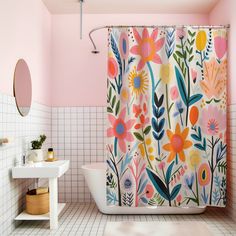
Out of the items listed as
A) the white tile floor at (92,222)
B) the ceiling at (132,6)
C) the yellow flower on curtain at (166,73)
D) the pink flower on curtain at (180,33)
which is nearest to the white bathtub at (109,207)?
the white tile floor at (92,222)

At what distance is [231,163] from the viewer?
3.60 metres

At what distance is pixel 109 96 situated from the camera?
3.44 meters

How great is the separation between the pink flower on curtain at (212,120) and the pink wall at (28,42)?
198 cm

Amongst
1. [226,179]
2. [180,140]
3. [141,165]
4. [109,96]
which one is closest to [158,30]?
[109,96]

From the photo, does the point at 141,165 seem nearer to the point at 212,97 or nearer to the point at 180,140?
the point at 180,140

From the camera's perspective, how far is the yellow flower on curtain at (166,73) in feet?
11.3

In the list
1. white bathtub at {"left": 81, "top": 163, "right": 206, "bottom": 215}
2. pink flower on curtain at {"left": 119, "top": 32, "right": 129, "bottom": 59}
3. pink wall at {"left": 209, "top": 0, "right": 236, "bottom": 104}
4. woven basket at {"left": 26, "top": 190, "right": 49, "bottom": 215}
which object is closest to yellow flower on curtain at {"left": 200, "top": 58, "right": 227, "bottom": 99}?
pink wall at {"left": 209, "top": 0, "right": 236, "bottom": 104}

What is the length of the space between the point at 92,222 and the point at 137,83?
1589 millimetres

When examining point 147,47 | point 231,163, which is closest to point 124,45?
point 147,47

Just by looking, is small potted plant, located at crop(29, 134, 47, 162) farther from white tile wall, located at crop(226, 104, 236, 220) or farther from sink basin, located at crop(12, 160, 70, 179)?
white tile wall, located at crop(226, 104, 236, 220)

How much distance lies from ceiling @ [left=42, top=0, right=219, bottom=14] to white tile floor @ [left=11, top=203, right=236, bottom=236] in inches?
104

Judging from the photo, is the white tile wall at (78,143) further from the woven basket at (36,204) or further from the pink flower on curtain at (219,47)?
the pink flower on curtain at (219,47)

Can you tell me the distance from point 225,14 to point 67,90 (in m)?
2.28

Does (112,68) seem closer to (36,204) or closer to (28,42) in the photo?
(28,42)
